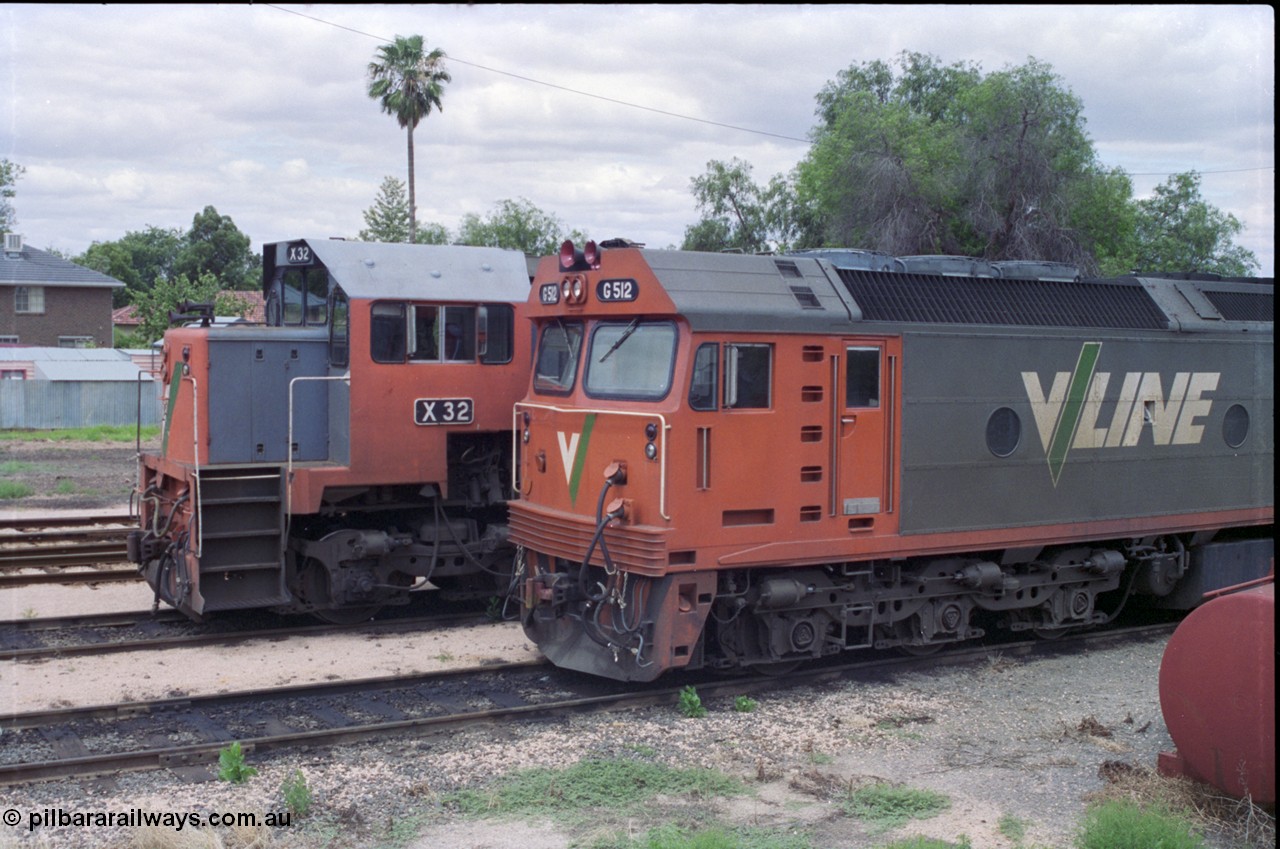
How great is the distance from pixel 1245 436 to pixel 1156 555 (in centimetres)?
181

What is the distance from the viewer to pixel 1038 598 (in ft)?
36.5

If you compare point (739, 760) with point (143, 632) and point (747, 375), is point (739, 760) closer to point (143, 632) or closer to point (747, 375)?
point (747, 375)

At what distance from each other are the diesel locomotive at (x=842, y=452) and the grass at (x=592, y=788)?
132 centimetres

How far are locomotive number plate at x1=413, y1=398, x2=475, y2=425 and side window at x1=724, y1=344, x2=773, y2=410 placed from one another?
4072 mm

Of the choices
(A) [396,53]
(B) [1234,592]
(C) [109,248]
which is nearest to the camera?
(B) [1234,592]

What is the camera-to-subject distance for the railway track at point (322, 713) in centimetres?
785

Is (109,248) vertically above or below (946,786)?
above

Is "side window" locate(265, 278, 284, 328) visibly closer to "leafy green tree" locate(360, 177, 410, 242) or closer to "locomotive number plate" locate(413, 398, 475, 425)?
"locomotive number plate" locate(413, 398, 475, 425)

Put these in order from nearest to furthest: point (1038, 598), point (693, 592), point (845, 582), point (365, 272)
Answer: point (693, 592), point (845, 582), point (1038, 598), point (365, 272)

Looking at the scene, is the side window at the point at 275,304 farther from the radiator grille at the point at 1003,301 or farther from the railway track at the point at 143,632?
the radiator grille at the point at 1003,301

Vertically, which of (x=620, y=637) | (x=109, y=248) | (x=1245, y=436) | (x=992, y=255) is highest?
(x=109, y=248)

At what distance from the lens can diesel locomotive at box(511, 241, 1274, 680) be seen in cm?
893

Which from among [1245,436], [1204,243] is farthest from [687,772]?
[1204,243]

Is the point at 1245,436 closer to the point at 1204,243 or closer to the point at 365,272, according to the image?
the point at 365,272
